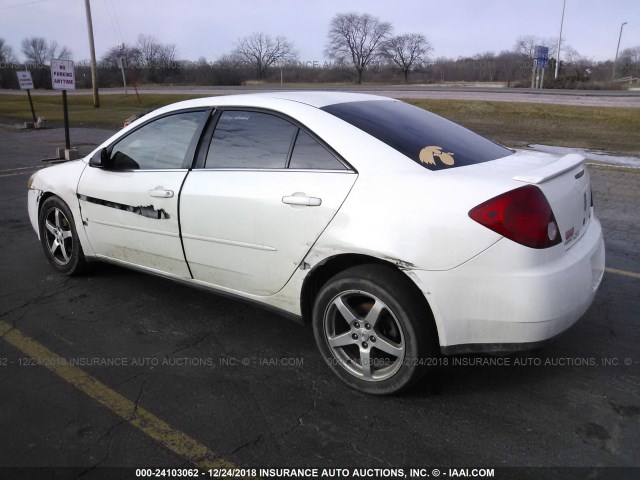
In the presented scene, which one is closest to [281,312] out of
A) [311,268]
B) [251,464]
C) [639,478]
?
[311,268]

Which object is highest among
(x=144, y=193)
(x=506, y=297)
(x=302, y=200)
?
(x=302, y=200)

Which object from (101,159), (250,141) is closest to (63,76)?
(101,159)

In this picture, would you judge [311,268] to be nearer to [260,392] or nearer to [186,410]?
[260,392]

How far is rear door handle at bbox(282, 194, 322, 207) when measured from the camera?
9.44 ft

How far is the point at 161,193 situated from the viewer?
362 cm

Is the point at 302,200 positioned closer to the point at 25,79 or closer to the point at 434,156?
the point at 434,156

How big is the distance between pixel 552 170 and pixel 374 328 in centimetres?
125

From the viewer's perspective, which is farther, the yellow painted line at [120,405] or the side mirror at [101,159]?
the side mirror at [101,159]

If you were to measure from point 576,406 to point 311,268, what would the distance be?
1.57 m

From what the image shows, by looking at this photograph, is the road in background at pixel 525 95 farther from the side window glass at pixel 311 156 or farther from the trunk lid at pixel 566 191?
the trunk lid at pixel 566 191

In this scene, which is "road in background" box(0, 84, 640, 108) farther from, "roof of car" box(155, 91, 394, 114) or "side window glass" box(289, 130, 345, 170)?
"side window glass" box(289, 130, 345, 170)

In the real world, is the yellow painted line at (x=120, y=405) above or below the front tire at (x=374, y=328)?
below

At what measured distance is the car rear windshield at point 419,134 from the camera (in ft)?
9.66

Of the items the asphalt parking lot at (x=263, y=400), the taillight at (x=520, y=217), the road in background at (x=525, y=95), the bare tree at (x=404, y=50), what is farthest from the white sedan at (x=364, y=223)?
the bare tree at (x=404, y=50)
